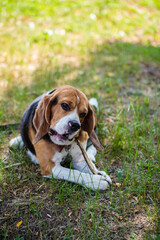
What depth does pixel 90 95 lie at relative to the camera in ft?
16.6

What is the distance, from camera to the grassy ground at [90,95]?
8.27 ft

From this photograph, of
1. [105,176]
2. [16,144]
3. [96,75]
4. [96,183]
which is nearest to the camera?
[96,183]

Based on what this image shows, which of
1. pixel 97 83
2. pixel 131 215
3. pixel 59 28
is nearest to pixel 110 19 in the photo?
pixel 59 28

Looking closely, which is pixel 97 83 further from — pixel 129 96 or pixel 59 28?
pixel 59 28

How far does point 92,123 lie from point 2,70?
358 centimetres

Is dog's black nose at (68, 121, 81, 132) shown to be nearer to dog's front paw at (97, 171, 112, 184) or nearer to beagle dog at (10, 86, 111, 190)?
beagle dog at (10, 86, 111, 190)

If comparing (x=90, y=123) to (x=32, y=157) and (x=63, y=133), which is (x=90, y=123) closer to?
(x=63, y=133)

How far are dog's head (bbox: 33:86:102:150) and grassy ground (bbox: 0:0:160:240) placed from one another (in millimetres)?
581

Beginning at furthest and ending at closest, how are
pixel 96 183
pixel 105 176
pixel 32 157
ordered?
pixel 32 157 < pixel 105 176 < pixel 96 183

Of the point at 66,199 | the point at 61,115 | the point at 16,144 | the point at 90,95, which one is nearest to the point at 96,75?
the point at 90,95

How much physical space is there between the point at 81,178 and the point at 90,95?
2.49 metres

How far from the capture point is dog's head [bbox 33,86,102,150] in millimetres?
2723

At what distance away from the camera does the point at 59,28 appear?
7.92 meters

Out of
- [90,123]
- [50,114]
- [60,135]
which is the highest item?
[50,114]
